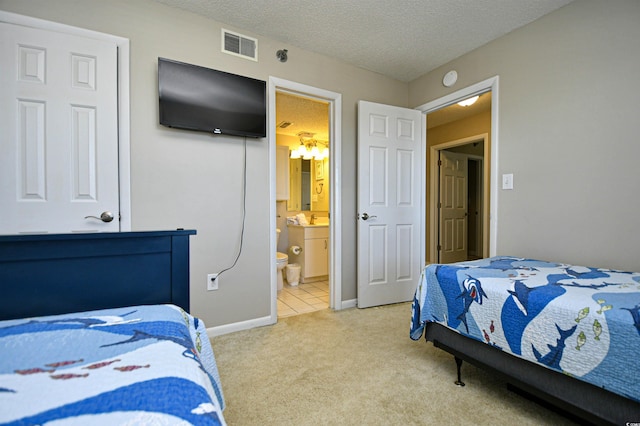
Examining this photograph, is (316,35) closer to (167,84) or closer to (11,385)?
(167,84)

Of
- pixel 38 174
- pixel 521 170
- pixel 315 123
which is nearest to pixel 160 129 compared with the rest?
pixel 38 174

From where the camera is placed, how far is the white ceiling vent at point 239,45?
2.40 metres

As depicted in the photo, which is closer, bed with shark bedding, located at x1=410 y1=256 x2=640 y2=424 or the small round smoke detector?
bed with shark bedding, located at x1=410 y1=256 x2=640 y2=424

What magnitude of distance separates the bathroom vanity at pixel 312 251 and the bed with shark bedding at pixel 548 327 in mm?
2454

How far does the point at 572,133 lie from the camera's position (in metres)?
2.11

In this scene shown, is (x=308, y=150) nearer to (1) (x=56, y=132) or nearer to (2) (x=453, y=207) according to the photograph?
(2) (x=453, y=207)

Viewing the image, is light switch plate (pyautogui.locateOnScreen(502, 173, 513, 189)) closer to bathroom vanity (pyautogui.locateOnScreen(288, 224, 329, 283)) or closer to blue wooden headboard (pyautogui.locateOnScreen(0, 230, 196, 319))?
bathroom vanity (pyautogui.locateOnScreen(288, 224, 329, 283))

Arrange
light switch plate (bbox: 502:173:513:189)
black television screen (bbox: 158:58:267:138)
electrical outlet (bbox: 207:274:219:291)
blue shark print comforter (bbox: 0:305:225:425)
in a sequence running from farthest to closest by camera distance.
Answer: light switch plate (bbox: 502:173:513:189)
electrical outlet (bbox: 207:274:219:291)
black television screen (bbox: 158:58:267:138)
blue shark print comforter (bbox: 0:305:225:425)

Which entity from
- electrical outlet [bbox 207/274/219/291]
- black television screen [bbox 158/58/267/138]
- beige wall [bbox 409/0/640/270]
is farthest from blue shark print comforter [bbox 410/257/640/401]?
black television screen [bbox 158/58/267/138]

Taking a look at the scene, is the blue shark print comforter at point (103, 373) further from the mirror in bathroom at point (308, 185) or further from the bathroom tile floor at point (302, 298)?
the mirror in bathroom at point (308, 185)

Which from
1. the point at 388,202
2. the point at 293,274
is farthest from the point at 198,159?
the point at 293,274

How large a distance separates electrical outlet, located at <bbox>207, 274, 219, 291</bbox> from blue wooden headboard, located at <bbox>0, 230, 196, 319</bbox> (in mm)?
1113

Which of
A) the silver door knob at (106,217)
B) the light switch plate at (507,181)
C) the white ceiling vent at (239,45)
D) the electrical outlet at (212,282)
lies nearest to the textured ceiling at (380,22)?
the white ceiling vent at (239,45)

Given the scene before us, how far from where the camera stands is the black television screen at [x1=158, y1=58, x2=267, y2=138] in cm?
213
